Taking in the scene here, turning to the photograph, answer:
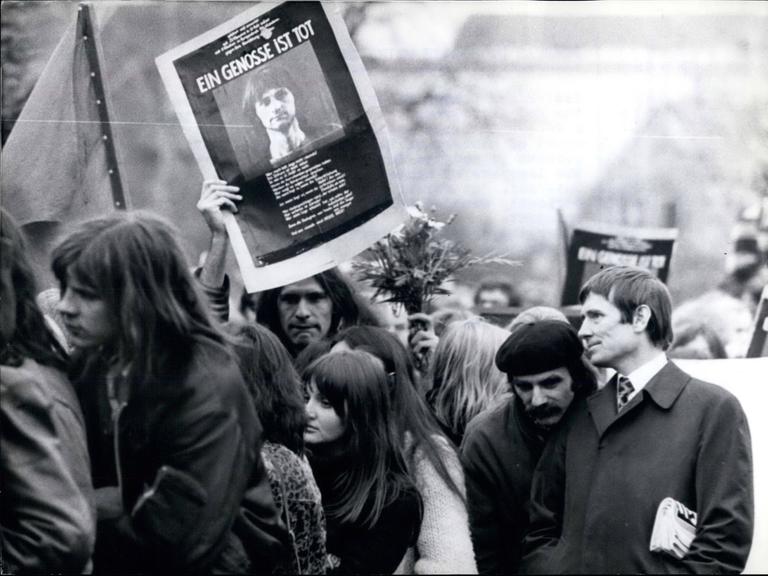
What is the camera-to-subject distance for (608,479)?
3312 millimetres

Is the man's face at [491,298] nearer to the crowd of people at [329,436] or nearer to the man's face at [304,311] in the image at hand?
the crowd of people at [329,436]

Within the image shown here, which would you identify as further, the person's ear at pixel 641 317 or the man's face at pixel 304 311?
the man's face at pixel 304 311

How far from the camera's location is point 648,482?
3.28m

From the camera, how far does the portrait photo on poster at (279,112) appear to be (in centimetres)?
362

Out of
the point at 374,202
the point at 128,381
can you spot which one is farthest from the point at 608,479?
the point at 128,381

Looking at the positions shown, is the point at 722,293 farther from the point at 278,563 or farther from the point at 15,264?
the point at 15,264

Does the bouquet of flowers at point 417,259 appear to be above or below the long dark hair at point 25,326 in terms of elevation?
below

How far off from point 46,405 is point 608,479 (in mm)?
1459

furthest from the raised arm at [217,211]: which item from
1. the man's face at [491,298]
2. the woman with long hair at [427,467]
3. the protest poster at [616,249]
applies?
the protest poster at [616,249]

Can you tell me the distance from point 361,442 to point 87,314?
82 centimetres

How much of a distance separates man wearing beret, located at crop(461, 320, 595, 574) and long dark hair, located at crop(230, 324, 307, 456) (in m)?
0.49

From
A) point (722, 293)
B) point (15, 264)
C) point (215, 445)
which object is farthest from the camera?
point (722, 293)

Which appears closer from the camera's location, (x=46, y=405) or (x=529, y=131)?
(x=46, y=405)

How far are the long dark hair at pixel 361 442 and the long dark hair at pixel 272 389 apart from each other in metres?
0.14
